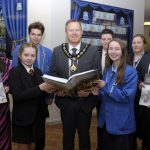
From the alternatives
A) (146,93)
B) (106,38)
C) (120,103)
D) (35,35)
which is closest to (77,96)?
(120,103)

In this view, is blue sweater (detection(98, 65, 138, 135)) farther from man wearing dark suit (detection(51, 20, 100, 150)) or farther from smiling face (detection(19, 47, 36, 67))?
smiling face (detection(19, 47, 36, 67))

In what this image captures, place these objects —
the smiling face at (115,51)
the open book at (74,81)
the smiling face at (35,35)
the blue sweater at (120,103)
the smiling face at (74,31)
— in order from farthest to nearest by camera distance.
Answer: the smiling face at (35,35) → the smiling face at (74,31) → the smiling face at (115,51) → the blue sweater at (120,103) → the open book at (74,81)

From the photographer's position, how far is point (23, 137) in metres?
2.74

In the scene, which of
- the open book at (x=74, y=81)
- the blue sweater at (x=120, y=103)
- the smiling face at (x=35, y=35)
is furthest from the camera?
the smiling face at (x=35, y=35)

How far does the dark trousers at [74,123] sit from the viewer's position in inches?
108

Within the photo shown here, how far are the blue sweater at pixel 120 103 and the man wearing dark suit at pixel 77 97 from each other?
204 millimetres

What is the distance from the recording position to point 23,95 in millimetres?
2637

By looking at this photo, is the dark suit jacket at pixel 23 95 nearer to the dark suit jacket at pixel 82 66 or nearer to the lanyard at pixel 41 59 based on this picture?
the dark suit jacket at pixel 82 66

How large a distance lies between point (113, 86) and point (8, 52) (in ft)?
7.57

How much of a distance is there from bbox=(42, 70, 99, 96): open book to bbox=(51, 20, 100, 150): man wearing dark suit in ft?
1.14

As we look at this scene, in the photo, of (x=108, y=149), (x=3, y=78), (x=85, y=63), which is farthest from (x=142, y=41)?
(x=3, y=78)

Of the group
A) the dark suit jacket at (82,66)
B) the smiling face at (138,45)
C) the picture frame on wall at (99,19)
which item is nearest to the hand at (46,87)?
the dark suit jacket at (82,66)

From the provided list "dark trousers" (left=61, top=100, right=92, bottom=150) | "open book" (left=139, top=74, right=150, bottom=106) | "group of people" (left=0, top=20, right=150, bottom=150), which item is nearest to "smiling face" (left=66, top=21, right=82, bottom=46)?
"group of people" (left=0, top=20, right=150, bottom=150)

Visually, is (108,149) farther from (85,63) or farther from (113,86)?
(85,63)
